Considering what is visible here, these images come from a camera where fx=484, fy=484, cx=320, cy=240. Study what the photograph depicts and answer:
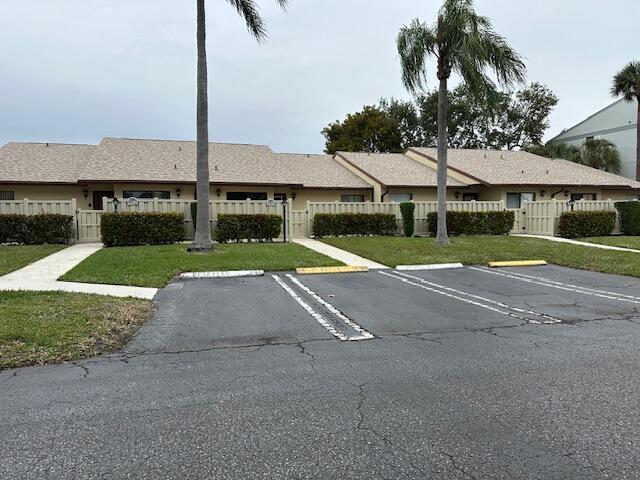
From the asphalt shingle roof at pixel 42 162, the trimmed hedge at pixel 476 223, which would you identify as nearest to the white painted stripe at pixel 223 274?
the trimmed hedge at pixel 476 223

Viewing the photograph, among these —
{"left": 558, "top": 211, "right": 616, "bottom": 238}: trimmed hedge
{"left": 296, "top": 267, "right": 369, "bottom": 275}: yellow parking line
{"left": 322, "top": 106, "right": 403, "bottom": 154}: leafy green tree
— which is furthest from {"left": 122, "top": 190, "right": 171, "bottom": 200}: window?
{"left": 322, "top": 106, "right": 403, "bottom": 154}: leafy green tree

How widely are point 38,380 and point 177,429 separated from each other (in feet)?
6.52

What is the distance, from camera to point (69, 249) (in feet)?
54.0

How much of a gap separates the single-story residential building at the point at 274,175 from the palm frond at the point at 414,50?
7.88 meters

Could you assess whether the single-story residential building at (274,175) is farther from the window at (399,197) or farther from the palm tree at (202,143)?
the palm tree at (202,143)

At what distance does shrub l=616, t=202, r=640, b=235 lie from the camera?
22.7m

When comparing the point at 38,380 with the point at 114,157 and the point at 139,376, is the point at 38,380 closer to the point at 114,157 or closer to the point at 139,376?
the point at 139,376

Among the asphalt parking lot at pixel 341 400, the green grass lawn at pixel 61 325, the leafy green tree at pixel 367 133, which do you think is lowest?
the asphalt parking lot at pixel 341 400

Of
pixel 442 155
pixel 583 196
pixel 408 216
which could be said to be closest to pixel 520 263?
pixel 442 155

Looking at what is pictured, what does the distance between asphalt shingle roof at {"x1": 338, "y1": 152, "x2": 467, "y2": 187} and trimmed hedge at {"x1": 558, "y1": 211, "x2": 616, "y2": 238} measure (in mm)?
6397

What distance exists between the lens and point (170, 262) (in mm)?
12992

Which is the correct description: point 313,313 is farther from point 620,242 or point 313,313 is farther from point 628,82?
point 628,82

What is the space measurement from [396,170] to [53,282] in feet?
72.2

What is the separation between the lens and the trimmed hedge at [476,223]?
878 inches
